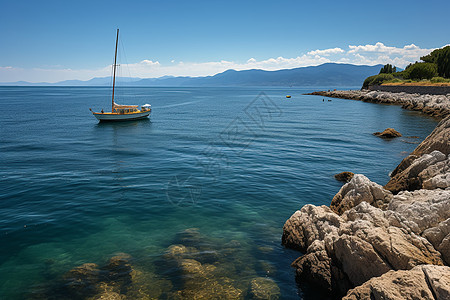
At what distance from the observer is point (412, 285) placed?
7262 mm

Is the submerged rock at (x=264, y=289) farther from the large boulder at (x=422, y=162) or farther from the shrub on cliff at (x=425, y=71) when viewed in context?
the shrub on cliff at (x=425, y=71)

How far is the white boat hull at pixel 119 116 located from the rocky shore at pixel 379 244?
55252 millimetres

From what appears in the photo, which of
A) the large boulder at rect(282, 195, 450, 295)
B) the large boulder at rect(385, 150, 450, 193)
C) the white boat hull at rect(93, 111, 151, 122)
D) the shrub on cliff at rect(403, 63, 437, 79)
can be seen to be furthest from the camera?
the shrub on cliff at rect(403, 63, 437, 79)

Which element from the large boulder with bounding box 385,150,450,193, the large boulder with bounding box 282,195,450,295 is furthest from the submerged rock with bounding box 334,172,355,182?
the large boulder with bounding box 282,195,450,295

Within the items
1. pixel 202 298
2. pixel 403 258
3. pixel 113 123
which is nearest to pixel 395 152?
pixel 403 258

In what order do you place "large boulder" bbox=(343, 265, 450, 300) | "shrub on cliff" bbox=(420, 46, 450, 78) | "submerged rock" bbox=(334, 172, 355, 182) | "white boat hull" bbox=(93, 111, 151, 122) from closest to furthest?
"large boulder" bbox=(343, 265, 450, 300) → "submerged rock" bbox=(334, 172, 355, 182) → "white boat hull" bbox=(93, 111, 151, 122) → "shrub on cliff" bbox=(420, 46, 450, 78)

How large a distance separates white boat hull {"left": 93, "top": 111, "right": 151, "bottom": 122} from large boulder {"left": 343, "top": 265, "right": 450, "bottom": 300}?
60255 mm

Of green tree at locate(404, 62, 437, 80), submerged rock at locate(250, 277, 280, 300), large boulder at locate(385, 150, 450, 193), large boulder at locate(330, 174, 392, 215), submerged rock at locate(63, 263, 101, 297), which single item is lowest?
submerged rock at locate(63, 263, 101, 297)

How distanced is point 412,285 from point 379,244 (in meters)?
1.86

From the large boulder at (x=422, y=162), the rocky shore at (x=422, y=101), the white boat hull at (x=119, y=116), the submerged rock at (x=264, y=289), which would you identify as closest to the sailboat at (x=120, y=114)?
the white boat hull at (x=119, y=116)

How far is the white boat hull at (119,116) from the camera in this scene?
59759 mm

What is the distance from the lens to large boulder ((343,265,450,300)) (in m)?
6.93

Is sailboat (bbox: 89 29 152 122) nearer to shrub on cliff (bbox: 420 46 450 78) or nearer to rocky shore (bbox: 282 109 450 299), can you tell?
rocky shore (bbox: 282 109 450 299)

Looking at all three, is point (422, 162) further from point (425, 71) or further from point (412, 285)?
point (425, 71)
